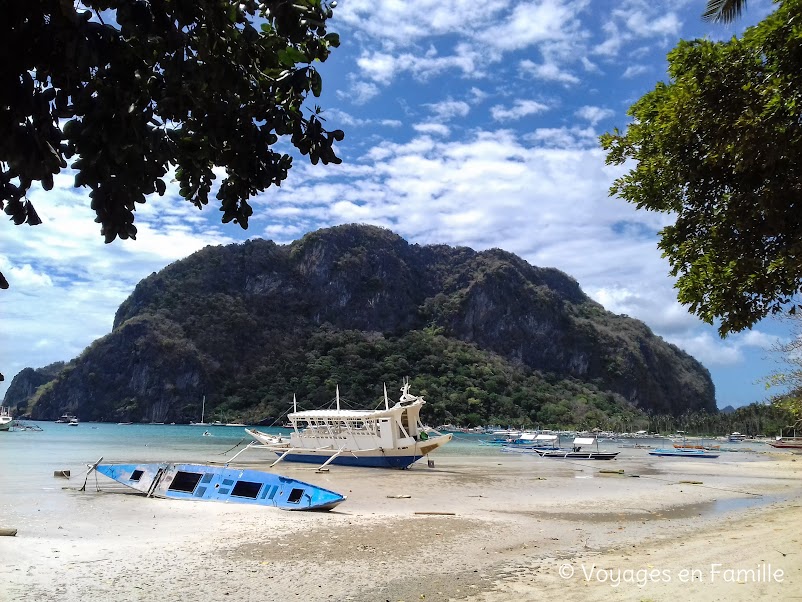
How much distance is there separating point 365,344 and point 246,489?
4345 inches

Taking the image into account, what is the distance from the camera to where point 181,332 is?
416 ft

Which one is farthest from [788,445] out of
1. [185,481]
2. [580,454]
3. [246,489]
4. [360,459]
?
[185,481]

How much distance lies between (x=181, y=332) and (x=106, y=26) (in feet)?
437

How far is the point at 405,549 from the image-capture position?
416 inches

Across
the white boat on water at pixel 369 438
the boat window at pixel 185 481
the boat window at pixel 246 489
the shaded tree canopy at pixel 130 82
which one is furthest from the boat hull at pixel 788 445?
the shaded tree canopy at pixel 130 82

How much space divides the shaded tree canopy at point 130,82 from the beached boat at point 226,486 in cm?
1308

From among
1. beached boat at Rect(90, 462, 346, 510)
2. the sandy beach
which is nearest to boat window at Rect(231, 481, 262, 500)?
beached boat at Rect(90, 462, 346, 510)

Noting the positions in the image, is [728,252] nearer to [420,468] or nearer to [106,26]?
[106,26]

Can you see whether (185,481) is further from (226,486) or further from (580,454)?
(580,454)

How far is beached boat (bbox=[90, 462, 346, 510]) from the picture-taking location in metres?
15.1

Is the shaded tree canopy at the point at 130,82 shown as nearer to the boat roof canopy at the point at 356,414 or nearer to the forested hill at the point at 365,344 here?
the boat roof canopy at the point at 356,414

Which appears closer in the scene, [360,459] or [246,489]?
[246,489]

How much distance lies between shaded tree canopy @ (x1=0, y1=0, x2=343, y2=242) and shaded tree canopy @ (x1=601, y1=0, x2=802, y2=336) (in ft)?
14.3

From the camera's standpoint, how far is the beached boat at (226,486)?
15062mm
